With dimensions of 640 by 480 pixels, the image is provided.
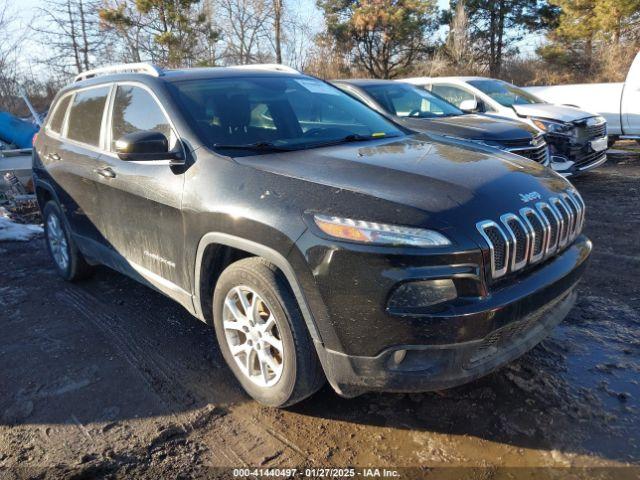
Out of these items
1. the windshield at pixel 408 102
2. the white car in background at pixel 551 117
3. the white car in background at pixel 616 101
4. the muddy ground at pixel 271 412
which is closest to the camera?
the muddy ground at pixel 271 412

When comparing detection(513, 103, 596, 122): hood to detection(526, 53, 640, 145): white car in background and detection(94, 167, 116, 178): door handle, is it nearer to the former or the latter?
detection(526, 53, 640, 145): white car in background

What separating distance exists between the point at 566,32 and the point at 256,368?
1040 inches

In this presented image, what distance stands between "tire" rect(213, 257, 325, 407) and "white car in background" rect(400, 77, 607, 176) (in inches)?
240

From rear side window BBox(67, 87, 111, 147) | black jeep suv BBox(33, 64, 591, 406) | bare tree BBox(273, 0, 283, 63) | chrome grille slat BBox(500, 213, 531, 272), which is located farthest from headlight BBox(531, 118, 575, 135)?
bare tree BBox(273, 0, 283, 63)

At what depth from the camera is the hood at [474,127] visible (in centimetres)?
671

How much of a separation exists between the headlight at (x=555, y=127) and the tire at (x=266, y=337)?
7129mm

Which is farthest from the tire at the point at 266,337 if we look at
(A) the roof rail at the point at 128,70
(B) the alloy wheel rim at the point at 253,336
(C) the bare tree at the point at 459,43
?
(C) the bare tree at the point at 459,43

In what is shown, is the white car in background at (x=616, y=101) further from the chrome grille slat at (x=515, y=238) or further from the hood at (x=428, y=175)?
the chrome grille slat at (x=515, y=238)

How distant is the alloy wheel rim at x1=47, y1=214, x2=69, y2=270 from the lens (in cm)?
480

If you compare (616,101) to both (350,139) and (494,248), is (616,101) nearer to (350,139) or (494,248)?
(350,139)

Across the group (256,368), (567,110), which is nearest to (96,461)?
(256,368)

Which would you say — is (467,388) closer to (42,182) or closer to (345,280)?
(345,280)

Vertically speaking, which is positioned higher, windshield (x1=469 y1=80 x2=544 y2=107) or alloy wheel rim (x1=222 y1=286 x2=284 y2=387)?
windshield (x1=469 y1=80 x2=544 y2=107)

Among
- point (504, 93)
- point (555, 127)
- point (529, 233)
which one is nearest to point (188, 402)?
point (529, 233)
